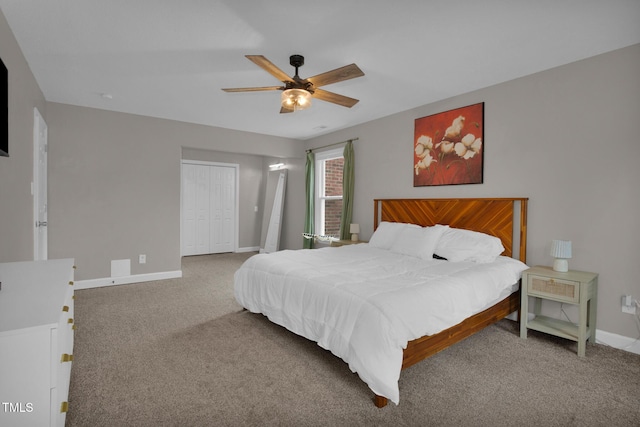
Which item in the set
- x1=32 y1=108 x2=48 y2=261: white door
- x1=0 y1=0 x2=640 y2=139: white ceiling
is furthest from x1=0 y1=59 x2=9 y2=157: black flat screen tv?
x1=32 y1=108 x2=48 y2=261: white door

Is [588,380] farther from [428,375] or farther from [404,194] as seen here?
[404,194]

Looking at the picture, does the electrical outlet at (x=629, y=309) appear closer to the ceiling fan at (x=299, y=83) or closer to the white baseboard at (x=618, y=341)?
the white baseboard at (x=618, y=341)

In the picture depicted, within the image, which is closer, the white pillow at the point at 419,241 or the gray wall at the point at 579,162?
the gray wall at the point at 579,162

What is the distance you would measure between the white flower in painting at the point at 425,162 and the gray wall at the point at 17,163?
3935mm

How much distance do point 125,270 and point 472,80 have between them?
5009 millimetres

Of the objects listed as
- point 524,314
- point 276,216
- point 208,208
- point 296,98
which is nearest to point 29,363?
point 296,98

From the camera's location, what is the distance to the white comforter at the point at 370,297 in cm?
189

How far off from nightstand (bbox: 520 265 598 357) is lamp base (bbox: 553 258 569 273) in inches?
1.5

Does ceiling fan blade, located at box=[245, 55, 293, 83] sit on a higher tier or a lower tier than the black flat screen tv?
higher

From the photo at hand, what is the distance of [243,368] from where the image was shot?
2.30m

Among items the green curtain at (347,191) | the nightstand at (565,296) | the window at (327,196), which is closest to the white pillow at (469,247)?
the nightstand at (565,296)

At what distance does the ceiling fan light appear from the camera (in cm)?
262

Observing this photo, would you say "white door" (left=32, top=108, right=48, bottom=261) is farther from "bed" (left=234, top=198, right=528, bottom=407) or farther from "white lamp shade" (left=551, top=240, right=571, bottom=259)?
"white lamp shade" (left=551, top=240, right=571, bottom=259)

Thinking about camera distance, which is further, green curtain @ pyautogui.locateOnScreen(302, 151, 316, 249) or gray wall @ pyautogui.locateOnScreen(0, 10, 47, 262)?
green curtain @ pyautogui.locateOnScreen(302, 151, 316, 249)
